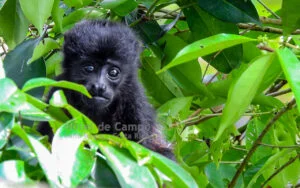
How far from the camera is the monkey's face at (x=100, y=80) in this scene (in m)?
2.30

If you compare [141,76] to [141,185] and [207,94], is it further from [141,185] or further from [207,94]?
[141,185]

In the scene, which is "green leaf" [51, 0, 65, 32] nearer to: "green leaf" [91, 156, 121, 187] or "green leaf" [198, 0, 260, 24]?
"green leaf" [198, 0, 260, 24]

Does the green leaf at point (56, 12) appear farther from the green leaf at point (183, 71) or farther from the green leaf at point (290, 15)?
the green leaf at point (290, 15)

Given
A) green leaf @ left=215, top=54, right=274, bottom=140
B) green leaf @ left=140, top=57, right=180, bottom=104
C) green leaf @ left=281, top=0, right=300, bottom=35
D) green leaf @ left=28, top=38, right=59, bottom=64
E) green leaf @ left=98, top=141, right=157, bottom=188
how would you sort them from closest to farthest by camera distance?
green leaf @ left=98, top=141, right=157, bottom=188
green leaf @ left=215, top=54, right=274, bottom=140
green leaf @ left=281, top=0, right=300, bottom=35
green leaf @ left=28, top=38, right=59, bottom=64
green leaf @ left=140, top=57, right=180, bottom=104

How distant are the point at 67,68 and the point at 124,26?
12.0 inches

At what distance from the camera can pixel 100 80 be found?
237cm

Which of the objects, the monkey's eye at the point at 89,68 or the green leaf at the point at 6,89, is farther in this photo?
the monkey's eye at the point at 89,68

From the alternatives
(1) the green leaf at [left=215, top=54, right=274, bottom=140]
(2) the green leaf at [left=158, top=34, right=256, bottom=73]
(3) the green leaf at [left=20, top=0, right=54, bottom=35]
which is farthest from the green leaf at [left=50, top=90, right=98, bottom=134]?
(3) the green leaf at [left=20, top=0, right=54, bottom=35]

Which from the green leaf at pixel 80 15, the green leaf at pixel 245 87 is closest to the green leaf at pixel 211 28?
the green leaf at pixel 80 15

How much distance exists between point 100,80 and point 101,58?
4.1 inches

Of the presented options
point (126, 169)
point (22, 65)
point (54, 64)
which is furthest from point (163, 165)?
point (54, 64)

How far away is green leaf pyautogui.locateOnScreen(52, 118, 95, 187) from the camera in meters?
0.91

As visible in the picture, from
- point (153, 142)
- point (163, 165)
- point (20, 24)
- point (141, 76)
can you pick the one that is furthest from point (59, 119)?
point (141, 76)

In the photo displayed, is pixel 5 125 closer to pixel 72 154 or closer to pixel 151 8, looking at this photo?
pixel 72 154
